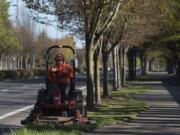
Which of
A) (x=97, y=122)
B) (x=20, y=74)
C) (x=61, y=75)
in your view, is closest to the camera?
(x=61, y=75)

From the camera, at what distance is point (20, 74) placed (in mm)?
78062

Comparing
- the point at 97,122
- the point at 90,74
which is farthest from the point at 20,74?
the point at 97,122

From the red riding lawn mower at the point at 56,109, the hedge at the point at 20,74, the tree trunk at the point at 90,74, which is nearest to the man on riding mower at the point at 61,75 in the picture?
the red riding lawn mower at the point at 56,109

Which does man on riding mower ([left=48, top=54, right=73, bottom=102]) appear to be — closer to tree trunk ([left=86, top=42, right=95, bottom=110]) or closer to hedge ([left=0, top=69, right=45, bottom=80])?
tree trunk ([left=86, top=42, right=95, bottom=110])

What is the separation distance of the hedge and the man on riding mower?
53.8 m

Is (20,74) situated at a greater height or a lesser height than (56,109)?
greater

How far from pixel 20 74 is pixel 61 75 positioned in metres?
62.5

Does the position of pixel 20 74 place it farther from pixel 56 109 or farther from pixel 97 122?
pixel 56 109

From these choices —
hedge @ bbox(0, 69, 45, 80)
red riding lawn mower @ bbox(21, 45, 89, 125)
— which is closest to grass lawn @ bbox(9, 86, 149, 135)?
red riding lawn mower @ bbox(21, 45, 89, 125)

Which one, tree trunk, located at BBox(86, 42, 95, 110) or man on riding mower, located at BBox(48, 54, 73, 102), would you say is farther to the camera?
tree trunk, located at BBox(86, 42, 95, 110)

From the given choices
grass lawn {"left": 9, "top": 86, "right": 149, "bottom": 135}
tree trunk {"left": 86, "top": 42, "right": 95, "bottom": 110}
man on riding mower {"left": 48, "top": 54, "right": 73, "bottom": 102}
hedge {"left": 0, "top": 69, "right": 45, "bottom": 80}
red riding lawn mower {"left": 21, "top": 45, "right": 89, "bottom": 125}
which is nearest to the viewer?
grass lawn {"left": 9, "top": 86, "right": 149, "bottom": 135}

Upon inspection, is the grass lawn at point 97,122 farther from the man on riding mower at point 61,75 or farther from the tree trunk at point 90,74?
the man on riding mower at point 61,75

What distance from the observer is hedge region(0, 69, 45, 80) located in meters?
72.4

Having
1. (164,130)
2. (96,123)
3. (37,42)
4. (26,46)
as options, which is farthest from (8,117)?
(37,42)
